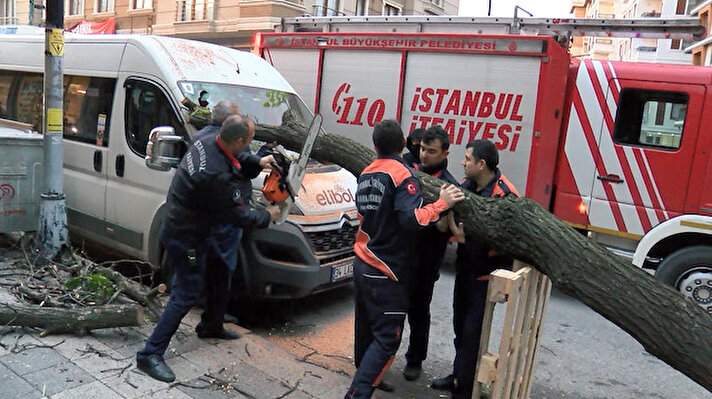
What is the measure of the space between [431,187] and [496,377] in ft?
4.10

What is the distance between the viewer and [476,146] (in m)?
3.45

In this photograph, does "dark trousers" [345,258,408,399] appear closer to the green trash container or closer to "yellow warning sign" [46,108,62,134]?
"yellow warning sign" [46,108,62,134]

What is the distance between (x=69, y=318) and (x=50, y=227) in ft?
5.15

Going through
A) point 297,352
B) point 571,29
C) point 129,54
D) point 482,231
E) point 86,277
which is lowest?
point 297,352

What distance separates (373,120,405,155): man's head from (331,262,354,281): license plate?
1.64 metres

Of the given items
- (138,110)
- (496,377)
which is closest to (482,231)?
(496,377)

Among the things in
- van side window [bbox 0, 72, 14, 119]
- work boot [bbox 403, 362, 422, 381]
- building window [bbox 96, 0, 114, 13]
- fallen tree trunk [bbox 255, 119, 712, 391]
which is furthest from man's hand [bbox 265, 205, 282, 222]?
building window [bbox 96, 0, 114, 13]

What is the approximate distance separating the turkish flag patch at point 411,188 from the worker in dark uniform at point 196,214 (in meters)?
0.98

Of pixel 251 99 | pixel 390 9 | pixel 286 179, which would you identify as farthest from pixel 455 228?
pixel 390 9

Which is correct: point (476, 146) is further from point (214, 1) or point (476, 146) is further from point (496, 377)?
point (214, 1)

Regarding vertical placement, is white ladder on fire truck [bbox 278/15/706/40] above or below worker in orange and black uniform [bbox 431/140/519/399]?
above

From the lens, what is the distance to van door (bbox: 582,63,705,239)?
564 centimetres

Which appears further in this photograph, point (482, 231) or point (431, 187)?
→ point (431, 187)

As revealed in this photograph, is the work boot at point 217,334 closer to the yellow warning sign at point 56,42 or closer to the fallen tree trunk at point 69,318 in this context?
the fallen tree trunk at point 69,318
